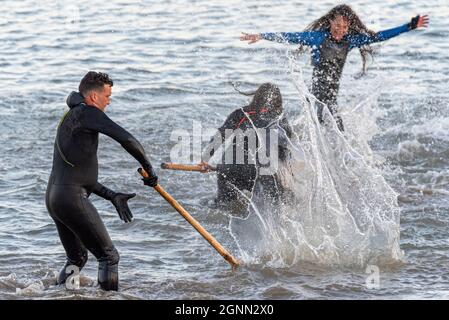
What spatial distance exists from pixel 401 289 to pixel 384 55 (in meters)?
10.5

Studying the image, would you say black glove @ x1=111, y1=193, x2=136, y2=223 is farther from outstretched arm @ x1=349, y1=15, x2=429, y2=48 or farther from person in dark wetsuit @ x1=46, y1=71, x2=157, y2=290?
outstretched arm @ x1=349, y1=15, x2=429, y2=48

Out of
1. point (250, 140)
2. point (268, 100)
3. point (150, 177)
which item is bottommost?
point (150, 177)

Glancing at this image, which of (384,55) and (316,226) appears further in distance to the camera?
(384,55)

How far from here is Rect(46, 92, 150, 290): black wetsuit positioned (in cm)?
710

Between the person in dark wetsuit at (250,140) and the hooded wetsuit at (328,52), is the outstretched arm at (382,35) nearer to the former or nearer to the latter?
the hooded wetsuit at (328,52)

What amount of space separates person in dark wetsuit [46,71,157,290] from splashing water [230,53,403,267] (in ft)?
5.87

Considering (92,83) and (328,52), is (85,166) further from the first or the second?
(328,52)

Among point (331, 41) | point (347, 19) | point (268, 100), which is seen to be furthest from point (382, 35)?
point (268, 100)

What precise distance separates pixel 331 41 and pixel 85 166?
4.33 meters

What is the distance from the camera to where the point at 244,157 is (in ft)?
32.4

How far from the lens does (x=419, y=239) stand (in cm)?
934

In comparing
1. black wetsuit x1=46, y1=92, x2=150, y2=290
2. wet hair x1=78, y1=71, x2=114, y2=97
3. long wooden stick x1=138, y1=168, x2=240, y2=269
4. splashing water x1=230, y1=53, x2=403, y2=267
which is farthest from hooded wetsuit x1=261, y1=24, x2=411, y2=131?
black wetsuit x1=46, y1=92, x2=150, y2=290
